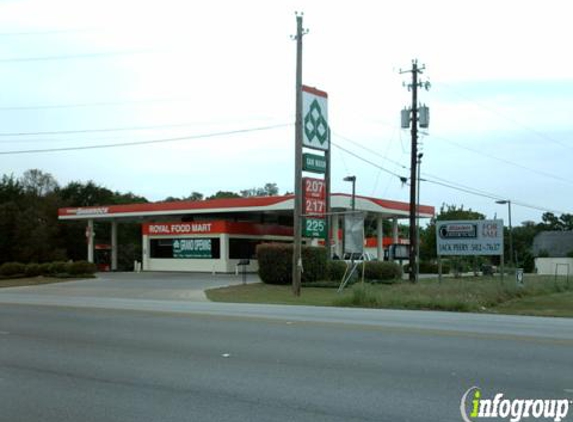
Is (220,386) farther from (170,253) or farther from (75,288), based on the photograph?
(170,253)

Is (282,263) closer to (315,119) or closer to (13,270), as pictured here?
Answer: (315,119)

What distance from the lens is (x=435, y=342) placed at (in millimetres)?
11734

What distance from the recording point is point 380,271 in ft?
136

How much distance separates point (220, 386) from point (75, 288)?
29685 millimetres

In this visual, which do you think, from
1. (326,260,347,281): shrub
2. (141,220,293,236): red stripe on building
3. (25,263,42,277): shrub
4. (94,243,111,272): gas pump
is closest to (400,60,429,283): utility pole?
(326,260,347,281): shrub

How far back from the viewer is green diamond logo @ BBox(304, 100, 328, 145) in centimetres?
3347

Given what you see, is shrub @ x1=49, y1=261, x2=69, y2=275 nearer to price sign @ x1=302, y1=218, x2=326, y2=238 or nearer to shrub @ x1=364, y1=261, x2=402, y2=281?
price sign @ x1=302, y1=218, x2=326, y2=238

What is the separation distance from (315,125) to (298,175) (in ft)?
21.8

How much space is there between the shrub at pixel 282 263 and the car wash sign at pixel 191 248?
1201 cm

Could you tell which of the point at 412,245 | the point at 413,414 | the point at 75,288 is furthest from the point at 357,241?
the point at 413,414

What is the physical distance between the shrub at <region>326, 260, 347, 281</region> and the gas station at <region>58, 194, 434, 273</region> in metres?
6.51

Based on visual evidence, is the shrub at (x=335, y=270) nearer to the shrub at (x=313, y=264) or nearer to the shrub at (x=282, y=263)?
the shrub at (x=313, y=264)

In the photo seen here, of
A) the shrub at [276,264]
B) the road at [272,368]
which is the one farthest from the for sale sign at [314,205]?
the road at [272,368]

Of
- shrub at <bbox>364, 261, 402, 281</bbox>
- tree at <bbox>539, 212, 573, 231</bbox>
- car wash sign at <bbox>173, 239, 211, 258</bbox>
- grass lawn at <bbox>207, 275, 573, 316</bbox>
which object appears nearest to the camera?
grass lawn at <bbox>207, 275, 573, 316</bbox>
